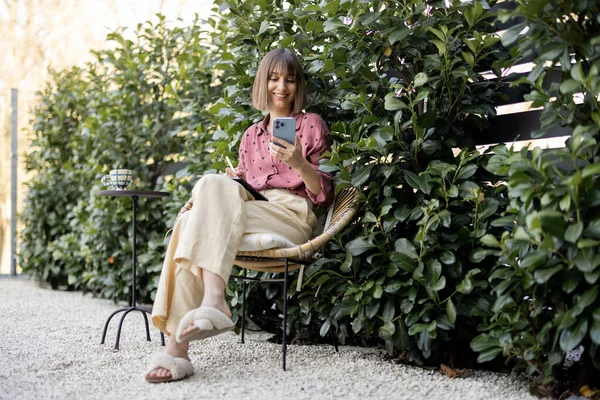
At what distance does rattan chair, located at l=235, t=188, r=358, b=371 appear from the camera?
7.07ft

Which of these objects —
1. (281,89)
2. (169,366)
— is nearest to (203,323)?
(169,366)

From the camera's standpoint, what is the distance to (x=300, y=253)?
2148mm

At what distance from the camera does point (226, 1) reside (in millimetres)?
2723

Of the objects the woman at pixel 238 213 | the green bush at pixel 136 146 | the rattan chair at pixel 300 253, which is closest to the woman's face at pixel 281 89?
the woman at pixel 238 213

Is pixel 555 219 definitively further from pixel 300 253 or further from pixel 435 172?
pixel 300 253

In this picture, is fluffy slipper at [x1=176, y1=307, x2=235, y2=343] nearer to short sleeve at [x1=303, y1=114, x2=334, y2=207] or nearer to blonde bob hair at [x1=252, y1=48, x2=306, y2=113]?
short sleeve at [x1=303, y1=114, x2=334, y2=207]

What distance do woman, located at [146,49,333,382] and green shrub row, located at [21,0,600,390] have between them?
4.8 inches

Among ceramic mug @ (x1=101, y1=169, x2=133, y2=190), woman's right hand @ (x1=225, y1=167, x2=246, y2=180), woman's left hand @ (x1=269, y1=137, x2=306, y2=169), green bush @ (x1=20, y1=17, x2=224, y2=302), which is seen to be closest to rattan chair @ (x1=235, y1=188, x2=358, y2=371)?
woman's left hand @ (x1=269, y1=137, x2=306, y2=169)

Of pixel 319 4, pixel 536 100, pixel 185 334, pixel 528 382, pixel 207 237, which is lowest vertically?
pixel 528 382

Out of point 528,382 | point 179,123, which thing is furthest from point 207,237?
point 179,123

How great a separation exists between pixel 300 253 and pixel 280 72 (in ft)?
2.43

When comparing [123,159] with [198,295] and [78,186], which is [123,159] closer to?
[78,186]

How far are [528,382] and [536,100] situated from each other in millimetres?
870

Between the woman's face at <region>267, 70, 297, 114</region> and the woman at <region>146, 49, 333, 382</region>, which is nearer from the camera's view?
the woman at <region>146, 49, 333, 382</region>
